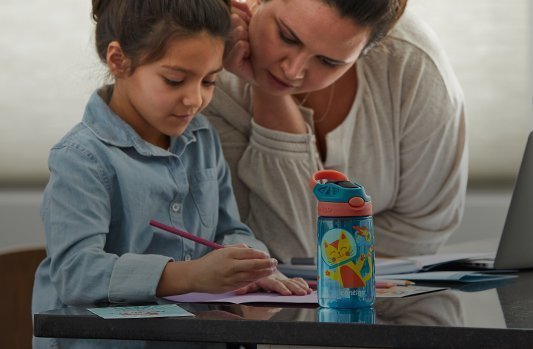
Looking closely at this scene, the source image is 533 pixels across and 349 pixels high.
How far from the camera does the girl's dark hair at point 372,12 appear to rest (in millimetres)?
1818

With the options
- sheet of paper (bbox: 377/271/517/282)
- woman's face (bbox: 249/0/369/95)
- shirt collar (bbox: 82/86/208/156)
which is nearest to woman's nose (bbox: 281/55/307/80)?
woman's face (bbox: 249/0/369/95)

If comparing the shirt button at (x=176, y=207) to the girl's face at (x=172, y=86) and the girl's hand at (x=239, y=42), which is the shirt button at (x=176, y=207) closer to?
the girl's face at (x=172, y=86)

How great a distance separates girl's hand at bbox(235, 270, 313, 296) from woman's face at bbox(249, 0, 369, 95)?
0.50m

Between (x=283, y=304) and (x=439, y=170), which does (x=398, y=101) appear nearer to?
(x=439, y=170)

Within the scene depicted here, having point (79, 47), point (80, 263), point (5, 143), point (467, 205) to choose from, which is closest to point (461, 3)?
point (467, 205)

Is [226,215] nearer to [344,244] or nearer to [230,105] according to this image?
[230,105]

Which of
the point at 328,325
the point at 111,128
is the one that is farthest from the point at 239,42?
the point at 328,325

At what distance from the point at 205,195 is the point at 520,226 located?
517 millimetres

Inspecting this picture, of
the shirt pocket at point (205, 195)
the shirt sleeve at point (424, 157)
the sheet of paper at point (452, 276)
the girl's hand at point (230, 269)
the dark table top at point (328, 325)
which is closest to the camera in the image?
the dark table top at point (328, 325)

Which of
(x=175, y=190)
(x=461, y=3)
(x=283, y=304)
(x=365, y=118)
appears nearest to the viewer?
(x=283, y=304)

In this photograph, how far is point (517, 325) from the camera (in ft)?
3.72

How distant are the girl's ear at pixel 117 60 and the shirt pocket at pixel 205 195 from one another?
→ 8.3 inches

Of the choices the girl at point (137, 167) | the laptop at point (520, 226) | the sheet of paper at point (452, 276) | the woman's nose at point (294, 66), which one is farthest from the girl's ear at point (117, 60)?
the laptop at point (520, 226)

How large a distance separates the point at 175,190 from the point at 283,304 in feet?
1.26
